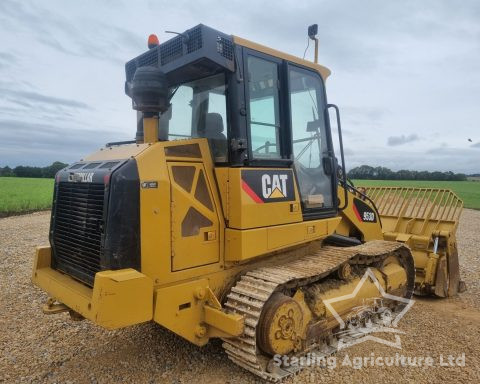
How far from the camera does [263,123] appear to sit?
412 cm

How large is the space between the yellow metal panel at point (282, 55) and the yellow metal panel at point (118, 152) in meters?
1.40

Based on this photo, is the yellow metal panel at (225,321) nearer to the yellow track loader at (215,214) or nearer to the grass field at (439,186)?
the yellow track loader at (215,214)

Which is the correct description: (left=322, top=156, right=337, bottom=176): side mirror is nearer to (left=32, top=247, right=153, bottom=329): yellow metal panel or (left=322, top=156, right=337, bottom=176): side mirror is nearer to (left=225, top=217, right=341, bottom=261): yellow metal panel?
(left=225, top=217, right=341, bottom=261): yellow metal panel

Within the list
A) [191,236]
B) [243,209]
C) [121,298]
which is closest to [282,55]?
[243,209]

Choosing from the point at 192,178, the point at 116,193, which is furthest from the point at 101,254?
the point at 192,178

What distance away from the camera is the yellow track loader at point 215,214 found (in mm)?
3346

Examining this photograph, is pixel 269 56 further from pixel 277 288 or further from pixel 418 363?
pixel 418 363

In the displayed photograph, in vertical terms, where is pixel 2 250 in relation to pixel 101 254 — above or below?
below

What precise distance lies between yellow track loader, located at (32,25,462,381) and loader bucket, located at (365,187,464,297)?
5.95ft

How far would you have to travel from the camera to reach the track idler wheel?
3.61 meters

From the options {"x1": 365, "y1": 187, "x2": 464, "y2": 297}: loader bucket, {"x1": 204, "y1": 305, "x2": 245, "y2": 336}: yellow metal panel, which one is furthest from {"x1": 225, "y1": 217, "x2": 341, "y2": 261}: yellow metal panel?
{"x1": 365, "y1": 187, "x2": 464, "y2": 297}: loader bucket

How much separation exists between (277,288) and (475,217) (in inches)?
836

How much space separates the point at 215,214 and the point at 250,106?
1.14 metres

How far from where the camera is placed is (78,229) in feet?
12.3
